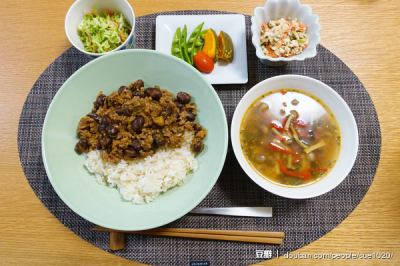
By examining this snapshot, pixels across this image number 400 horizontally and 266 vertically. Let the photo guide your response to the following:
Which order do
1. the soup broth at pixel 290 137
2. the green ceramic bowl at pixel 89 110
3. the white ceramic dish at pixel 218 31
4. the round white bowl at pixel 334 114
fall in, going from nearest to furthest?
1. the green ceramic bowl at pixel 89 110
2. the round white bowl at pixel 334 114
3. the soup broth at pixel 290 137
4. the white ceramic dish at pixel 218 31

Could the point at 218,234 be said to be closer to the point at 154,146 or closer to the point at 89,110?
the point at 154,146

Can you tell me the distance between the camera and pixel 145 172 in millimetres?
2170

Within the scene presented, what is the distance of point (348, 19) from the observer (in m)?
2.67

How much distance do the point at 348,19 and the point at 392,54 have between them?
51 cm

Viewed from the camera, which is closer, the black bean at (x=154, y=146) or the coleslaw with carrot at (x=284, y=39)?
the black bean at (x=154, y=146)

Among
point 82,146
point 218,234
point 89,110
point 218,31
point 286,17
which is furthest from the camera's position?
point 218,31

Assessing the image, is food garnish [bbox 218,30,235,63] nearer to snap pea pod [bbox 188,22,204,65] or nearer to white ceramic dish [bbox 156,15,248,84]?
white ceramic dish [bbox 156,15,248,84]

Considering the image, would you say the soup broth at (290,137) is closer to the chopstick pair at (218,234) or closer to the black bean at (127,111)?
the chopstick pair at (218,234)

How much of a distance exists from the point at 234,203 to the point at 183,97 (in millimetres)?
977

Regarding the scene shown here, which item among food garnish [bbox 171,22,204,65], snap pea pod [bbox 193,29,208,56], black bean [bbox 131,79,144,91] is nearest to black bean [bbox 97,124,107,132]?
black bean [bbox 131,79,144,91]

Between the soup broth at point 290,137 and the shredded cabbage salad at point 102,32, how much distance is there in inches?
49.6

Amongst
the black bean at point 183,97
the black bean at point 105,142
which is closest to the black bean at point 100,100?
the black bean at point 105,142

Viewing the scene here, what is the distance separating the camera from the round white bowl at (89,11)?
236cm

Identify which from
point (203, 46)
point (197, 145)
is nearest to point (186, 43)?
point (203, 46)
